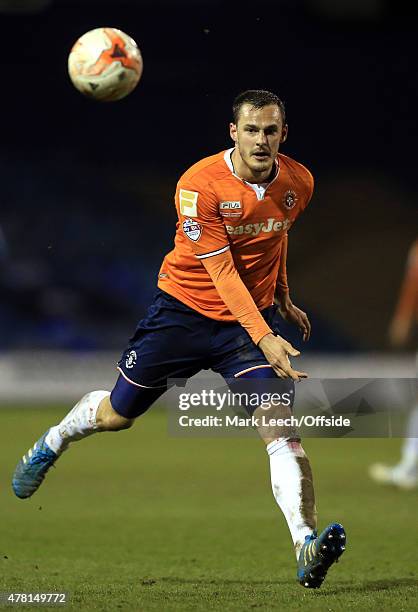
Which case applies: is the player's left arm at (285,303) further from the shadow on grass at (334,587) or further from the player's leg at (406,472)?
the player's leg at (406,472)

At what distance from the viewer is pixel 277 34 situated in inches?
902

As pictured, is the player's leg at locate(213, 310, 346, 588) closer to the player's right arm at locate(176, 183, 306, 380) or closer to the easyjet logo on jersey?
the player's right arm at locate(176, 183, 306, 380)

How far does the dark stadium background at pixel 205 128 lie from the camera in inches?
881

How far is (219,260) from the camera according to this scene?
5.79m

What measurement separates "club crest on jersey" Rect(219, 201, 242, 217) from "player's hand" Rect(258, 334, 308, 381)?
67 centimetres

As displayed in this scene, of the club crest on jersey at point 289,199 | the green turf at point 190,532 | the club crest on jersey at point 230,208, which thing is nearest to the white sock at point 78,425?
the green turf at point 190,532

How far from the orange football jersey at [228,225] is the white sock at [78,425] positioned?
2.59 feet

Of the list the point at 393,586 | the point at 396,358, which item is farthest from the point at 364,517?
the point at 396,358

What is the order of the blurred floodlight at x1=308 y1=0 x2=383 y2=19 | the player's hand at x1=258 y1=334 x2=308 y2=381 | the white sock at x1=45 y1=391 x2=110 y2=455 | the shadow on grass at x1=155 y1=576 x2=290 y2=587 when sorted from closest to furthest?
the player's hand at x1=258 y1=334 x2=308 y2=381 < the shadow on grass at x1=155 y1=576 x2=290 y2=587 < the white sock at x1=45 y1=391 x2=110 y2=455 < the blurred floodlight at x1=308 y1=0 x2=383 y2=19

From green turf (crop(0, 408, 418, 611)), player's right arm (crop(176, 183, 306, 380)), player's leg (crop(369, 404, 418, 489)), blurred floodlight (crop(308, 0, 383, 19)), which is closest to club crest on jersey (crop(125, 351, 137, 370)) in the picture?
player's right arm (crop(176, 183, 306, 380))

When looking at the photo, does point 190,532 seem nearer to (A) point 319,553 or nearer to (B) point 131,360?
(B) point 131,360

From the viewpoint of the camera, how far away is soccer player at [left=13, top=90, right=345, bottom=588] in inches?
219

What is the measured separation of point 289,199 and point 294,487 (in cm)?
153

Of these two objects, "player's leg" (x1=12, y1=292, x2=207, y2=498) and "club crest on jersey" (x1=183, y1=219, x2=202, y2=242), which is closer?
"club crest on jersey" (x1=183, y1=219, x2=202, y2=242)
